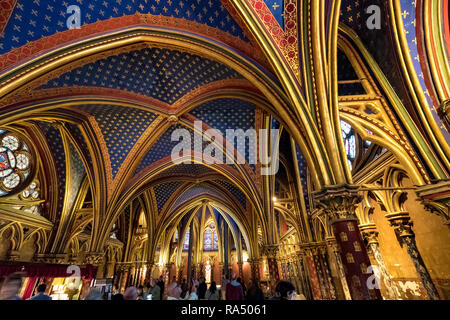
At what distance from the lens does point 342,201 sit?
409 cm

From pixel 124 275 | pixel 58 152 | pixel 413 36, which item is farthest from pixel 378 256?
pixel 124 275

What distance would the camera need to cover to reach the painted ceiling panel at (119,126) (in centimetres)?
876

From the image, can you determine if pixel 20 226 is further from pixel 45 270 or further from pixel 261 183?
pixel 261 183

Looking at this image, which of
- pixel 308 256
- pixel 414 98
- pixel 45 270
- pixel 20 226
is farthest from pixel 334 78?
pixel 20 226

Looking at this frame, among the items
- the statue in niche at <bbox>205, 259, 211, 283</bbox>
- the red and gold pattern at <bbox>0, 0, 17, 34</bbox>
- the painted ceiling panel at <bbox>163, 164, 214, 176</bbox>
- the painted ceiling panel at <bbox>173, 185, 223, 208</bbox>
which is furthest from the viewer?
the statue in niche at <bbox>205, 259, 211, 283</bbox>

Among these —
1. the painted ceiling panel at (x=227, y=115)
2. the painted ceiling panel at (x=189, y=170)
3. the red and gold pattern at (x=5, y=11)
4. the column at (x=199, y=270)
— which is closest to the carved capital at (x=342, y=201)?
the painted ceiling panel at (x=227, y=115)

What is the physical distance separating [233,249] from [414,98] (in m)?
25.3

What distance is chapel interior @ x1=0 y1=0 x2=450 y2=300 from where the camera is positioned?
449cm

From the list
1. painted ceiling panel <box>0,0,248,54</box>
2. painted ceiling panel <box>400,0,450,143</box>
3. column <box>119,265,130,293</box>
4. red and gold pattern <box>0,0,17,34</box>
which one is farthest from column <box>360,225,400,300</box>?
column <box>119,265,130,293</box>

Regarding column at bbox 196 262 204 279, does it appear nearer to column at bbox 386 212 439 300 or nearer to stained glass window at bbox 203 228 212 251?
stained glass window at bbox 203 228 212 251

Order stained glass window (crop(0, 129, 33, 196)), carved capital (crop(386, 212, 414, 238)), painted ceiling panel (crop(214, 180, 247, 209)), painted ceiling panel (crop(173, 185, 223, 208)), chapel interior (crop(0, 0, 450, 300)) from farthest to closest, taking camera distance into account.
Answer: painted ceiling panel (crop(173, 185, 223, 208)), painted ceiling panel (crop(214, 180, 247, 209)), stained glass window (crop(0, 129, 33, 196)), carved capital (crop(386, 212, 414, 238)), chapel interior (crop(0, 0, 450, 300))

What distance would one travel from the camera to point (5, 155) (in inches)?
354

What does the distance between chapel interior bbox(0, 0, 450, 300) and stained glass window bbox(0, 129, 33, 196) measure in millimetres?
61

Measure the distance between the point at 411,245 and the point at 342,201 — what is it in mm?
3366
